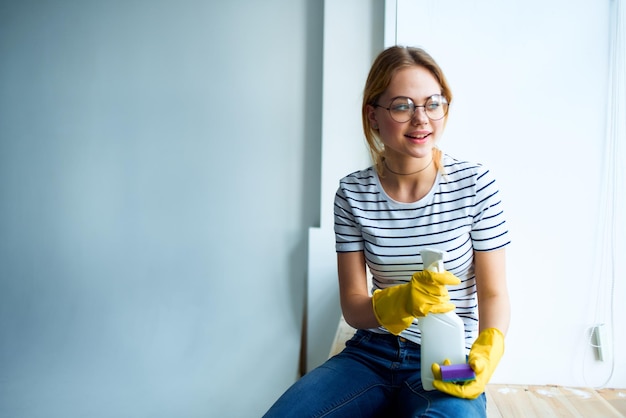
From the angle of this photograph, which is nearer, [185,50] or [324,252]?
[324,252]

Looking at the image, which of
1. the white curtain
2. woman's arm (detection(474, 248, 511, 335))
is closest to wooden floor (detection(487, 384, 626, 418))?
the white curtain

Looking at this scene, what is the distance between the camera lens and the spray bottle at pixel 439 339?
106cm

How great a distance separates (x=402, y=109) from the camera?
4.09 ft

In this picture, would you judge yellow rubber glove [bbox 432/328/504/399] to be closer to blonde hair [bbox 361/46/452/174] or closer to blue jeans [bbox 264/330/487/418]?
blue jeans [bbox 264/330/487/418]

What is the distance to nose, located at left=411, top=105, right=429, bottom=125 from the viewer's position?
4.04 feet

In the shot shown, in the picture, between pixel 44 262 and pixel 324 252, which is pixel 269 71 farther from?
pixel 44 262

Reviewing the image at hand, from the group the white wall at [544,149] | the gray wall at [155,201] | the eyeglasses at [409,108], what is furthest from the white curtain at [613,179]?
the gray wall at [155,201]

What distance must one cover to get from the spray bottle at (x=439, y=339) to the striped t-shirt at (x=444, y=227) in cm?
15

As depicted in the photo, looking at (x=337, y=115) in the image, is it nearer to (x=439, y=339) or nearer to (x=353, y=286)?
(x=353, y=286)

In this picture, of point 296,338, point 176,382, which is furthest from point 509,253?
point 176,382

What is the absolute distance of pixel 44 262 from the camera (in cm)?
272

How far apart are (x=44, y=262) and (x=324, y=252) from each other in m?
1.43

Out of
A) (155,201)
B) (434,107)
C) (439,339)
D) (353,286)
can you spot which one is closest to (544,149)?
(434,107)

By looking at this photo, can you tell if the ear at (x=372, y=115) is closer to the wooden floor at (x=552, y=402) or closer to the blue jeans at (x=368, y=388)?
the blue jeans at (x=368, y=388)
